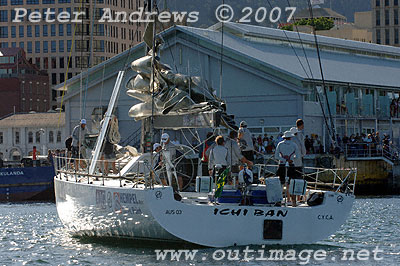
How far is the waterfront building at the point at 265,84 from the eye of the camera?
64.0 m

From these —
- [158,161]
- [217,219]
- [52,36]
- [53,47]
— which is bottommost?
[217,219]

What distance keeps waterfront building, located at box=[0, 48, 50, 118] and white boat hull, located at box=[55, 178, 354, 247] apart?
112 meters

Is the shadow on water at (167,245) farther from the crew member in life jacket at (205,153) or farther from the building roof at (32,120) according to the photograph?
the building roof at (32,120)

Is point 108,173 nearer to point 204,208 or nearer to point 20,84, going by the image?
point 204,208

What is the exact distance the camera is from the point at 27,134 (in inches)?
4555

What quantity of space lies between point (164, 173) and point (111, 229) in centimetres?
192

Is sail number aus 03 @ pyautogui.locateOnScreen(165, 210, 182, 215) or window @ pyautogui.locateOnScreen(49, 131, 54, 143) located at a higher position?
window @ pyautogui.locateOnScreen(49, 131, 54, 143)

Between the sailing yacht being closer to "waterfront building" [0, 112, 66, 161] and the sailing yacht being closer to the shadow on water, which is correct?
the shadow on water

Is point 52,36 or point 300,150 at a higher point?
point 52,36

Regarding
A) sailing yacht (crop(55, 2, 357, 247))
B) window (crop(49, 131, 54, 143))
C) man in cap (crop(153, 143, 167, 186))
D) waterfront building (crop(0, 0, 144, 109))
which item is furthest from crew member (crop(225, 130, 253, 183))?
waterfront building (crop(0, 0, 144, 109))

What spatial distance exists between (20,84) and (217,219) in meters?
121

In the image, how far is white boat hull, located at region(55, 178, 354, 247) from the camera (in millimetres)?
23844

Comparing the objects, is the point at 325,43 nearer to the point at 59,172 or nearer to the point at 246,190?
the point at 59,172

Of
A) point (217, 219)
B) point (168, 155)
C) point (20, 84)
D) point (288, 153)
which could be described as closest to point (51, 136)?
point (20, 84)
